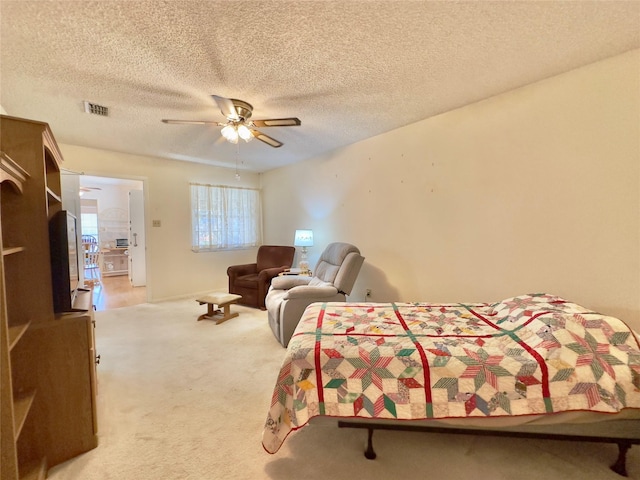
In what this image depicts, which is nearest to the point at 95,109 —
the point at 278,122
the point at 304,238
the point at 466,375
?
the point at 278,122

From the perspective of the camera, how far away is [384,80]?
226cm

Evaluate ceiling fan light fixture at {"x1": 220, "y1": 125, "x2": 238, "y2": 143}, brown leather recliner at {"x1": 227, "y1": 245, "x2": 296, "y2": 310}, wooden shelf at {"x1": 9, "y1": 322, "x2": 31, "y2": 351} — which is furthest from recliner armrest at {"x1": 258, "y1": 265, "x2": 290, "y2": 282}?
wooden shelf at {"x1": 9, "y1": 322, "x2": 31, "y2": 351}

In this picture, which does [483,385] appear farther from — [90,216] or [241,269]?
[90,216]

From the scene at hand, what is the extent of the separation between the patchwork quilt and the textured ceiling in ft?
5.91

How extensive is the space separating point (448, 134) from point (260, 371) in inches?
120

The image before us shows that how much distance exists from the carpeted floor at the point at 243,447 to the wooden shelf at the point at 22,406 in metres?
0.42

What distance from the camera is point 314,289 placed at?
292 cm

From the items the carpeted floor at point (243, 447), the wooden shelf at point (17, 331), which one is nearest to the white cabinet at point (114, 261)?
the carpeted floor at point (243, 447)

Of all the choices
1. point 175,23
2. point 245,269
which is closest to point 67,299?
point 175,23

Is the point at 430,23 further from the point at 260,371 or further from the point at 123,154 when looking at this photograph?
the point at 123,154

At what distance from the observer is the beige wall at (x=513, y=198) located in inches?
79.0

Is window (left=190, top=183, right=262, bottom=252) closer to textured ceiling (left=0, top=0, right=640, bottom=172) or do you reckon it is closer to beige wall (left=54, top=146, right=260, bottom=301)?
beige wall (left=54, top=146, right=260, bottom=301)

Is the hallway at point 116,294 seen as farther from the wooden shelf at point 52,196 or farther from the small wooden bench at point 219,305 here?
the wooden shelf at point 52,196

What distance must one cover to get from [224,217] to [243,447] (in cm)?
445
